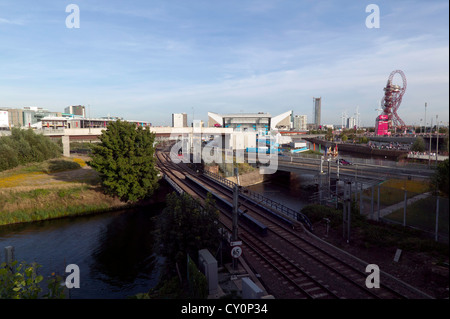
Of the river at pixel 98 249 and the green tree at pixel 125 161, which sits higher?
the green tree at pixel 125 161

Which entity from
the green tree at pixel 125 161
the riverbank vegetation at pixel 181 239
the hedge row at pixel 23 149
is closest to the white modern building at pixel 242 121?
the hedge row at pixel 23 149

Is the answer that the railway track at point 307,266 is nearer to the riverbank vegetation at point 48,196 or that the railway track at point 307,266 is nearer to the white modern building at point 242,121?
the riverbank vegetation at point 48,196

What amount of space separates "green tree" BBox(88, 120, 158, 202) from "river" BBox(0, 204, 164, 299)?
10.2ft

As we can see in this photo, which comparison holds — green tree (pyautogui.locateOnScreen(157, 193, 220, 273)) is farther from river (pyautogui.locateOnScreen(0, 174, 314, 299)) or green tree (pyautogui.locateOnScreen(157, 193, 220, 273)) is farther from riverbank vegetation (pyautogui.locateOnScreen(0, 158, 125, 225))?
riverbank vegetation (pyautogui.locateOnScreen(0, 158, 125, 225))

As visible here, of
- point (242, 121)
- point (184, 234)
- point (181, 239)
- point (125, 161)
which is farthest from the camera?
point (242, 121)

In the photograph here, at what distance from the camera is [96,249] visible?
22750 millimetres

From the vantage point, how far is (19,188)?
31.5m

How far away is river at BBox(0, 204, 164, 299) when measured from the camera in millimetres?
17656

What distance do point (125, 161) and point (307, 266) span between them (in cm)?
2435

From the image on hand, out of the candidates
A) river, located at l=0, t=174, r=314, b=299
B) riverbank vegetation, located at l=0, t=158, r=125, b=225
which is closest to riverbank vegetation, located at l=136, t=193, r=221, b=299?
river, located at l=0, t=174, r=314, b=299

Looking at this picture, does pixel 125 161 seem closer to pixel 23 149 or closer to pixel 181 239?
pixel 181 239

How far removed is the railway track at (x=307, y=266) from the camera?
12180 millimetres

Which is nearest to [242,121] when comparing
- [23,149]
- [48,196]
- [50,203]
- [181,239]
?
[23,149]

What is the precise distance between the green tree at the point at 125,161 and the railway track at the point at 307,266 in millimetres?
15843
